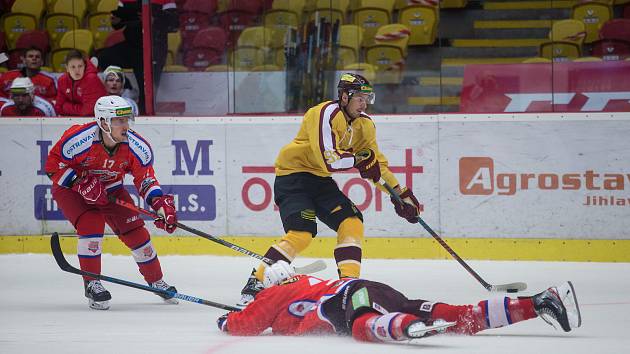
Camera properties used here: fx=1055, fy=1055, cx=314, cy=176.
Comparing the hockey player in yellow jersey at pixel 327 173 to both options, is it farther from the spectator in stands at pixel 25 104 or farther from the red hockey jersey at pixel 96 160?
the spectator in stands at pixel 25 104

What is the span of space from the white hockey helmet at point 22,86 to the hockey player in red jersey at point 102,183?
→ 2.31 m

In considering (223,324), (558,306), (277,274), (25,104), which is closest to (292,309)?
(277,274)

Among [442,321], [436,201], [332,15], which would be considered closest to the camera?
[442,321]

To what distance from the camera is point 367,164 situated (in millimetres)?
5086

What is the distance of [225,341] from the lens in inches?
165

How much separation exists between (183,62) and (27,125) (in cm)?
118

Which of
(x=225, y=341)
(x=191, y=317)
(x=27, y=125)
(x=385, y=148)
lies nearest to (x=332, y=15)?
(x=385, y=148)

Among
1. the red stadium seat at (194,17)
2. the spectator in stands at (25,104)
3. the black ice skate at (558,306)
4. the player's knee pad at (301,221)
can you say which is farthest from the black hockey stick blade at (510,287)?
the spectator in stands at (25,104)

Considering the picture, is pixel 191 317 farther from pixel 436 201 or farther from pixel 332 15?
pixel 332 15

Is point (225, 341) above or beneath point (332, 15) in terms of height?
A: beneath

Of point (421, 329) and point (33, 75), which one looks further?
point (33, 75)

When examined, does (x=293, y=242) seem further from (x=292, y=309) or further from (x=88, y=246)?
(x=88, y=246)

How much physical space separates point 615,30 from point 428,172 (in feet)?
5.35

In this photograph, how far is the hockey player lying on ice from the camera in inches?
148
